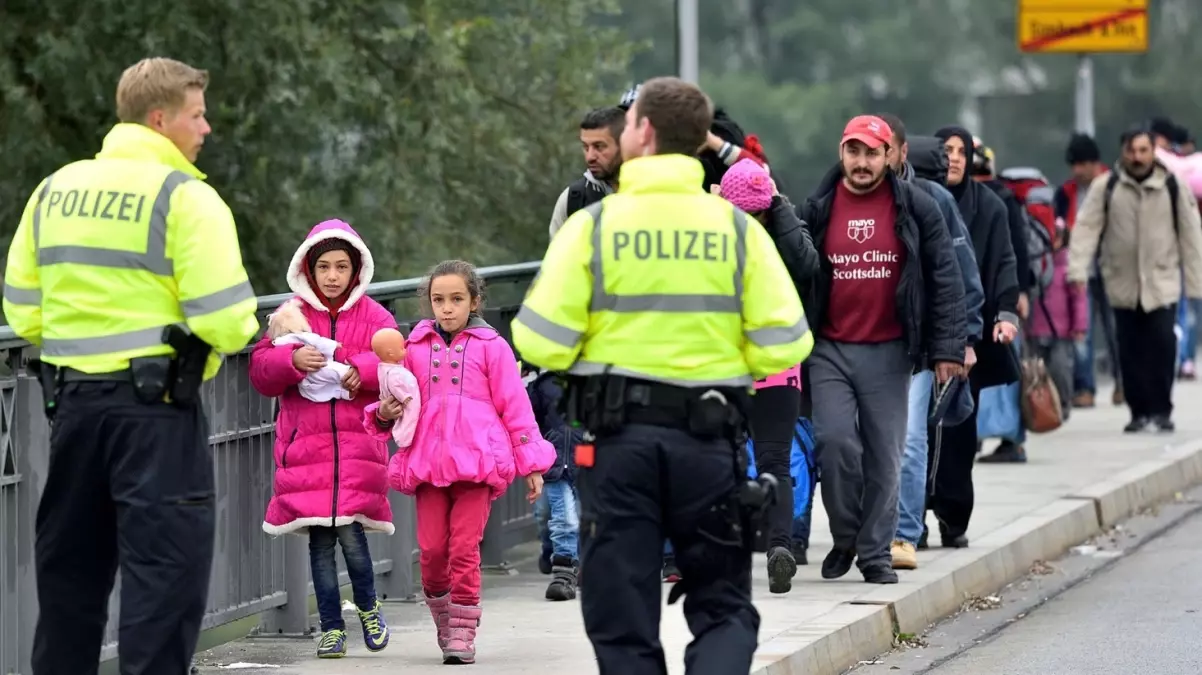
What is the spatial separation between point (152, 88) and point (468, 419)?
6.74ft

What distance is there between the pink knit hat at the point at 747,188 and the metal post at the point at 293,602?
6.25 ft

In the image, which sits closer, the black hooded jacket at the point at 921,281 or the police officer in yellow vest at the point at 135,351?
the police officer in yellow vest at the point at 135,351

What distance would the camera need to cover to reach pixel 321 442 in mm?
7957

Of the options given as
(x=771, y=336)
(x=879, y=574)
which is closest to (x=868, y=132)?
(x=879, y=574)

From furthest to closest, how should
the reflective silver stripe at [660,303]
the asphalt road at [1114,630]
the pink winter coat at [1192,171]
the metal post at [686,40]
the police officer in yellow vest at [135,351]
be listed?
1. the pink winter coat at [1192,171]
2. the metal post at [686,40]
3. the asphalt road at [1114,630]
4. the police officer in yellow vest at [135,351]
5. the reflective silver stripe at [660,303]

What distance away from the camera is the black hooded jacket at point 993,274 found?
35.1 ft

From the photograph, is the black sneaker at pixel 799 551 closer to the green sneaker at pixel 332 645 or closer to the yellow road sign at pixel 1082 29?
the green sneaker at pixel 332 645

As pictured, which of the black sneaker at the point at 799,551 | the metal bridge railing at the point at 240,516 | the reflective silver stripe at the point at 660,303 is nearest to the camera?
the reflective silver stripe at the point at 660,303

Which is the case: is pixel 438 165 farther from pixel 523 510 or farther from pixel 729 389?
pixel 729 389

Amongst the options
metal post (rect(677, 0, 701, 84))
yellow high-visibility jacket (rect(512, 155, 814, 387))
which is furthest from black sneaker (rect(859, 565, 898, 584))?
metal post (rect(677, 0, 701, 84))

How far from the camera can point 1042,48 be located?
19.9 meters

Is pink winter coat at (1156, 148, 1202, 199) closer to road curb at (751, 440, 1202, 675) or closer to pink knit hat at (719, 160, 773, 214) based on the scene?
road curb at (751, 440, 1202, 675)

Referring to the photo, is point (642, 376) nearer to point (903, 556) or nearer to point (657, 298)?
point (657, 298)

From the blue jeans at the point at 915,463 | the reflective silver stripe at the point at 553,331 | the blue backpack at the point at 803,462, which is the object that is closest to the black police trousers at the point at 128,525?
the reflective silver stripe at the point at 553,331
